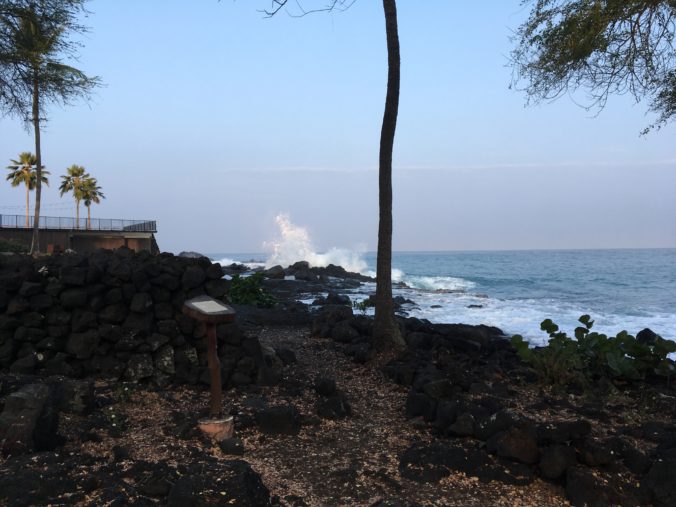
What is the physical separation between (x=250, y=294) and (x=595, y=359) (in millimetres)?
11334

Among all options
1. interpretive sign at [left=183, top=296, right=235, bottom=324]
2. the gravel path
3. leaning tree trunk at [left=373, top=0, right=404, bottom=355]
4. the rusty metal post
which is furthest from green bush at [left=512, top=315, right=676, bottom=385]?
interpretive sign at [left=183, top=296, right=235, bottom=324]

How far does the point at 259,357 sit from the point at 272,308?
362 inches

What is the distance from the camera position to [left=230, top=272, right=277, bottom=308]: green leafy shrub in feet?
57.4

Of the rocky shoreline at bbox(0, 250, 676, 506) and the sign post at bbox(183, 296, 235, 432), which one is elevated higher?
the sign post at bbox(183, 296, 235, 432)

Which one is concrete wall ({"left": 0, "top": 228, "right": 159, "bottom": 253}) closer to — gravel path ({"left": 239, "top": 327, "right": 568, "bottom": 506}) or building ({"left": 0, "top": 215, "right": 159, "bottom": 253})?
building ({"left": 0, "top": 215, "right": 159, "bottom": 253})

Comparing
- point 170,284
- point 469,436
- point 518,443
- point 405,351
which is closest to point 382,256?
point 405,351

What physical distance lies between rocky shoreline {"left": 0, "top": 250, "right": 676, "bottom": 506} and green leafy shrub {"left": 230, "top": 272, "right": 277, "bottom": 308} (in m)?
7.42

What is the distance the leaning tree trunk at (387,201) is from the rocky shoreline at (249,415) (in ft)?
1.34

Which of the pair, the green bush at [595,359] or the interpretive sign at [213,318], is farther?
the green bush at [595,359]

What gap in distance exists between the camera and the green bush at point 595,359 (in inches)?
323

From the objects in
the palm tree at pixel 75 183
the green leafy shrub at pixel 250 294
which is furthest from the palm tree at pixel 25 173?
the green leafy shrub at pixel 250 294

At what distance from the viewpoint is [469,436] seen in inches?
234

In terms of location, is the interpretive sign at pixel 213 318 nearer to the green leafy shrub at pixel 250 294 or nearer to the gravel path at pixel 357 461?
the gravel path at pixel 357 461

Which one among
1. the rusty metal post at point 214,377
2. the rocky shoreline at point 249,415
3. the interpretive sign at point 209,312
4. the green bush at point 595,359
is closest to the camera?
the rocky shoreline at point 249,415
